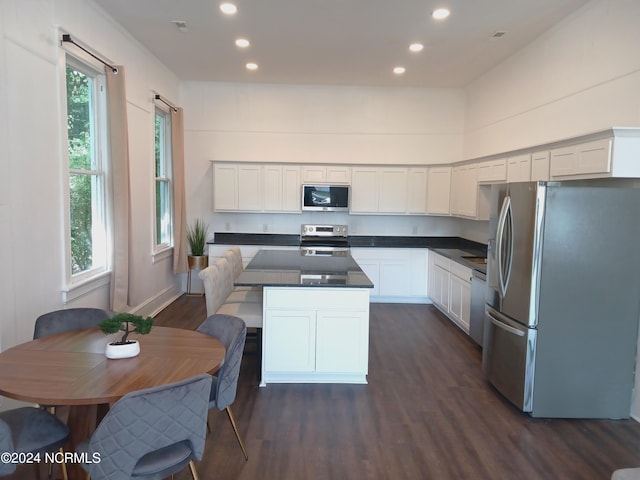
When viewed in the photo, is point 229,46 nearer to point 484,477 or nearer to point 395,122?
point 395,122

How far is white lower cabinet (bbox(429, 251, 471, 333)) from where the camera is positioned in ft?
16.4

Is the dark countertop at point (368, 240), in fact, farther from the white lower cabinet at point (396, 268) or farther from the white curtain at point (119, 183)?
the white curtain at point (119, 183)

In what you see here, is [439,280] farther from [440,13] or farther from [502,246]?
[440,13]

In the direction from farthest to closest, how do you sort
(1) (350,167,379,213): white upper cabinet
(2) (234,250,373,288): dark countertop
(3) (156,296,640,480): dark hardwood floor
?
(1) (350,167,379,213): white upper cabinet → (2) (234,250,373,288): dark countertop → (3) (156,296,640,480): dark hardwood floor

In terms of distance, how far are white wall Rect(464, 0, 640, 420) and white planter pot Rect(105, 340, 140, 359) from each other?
341 cm

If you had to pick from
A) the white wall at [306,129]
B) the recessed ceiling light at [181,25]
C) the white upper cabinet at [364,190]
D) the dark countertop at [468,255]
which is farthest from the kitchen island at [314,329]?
the white wall at [306,129]

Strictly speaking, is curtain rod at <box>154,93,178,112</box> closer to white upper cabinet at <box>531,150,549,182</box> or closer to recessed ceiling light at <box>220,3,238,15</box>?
recessed ceiling light at <box>220,3,238,15</box>

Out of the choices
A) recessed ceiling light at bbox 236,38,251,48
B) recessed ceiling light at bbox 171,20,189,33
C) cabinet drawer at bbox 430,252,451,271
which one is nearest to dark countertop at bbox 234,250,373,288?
cabinet drawer at bbox 430,252,451,271

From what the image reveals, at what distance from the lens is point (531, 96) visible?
474cm

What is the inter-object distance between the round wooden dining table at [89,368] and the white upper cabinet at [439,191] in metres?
4.85

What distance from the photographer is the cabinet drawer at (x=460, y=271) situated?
16.2 ft

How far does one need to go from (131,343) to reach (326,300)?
1688 millimetres

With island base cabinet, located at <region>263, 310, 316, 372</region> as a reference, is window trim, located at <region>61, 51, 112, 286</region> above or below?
above

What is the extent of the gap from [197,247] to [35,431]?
4.68 m
